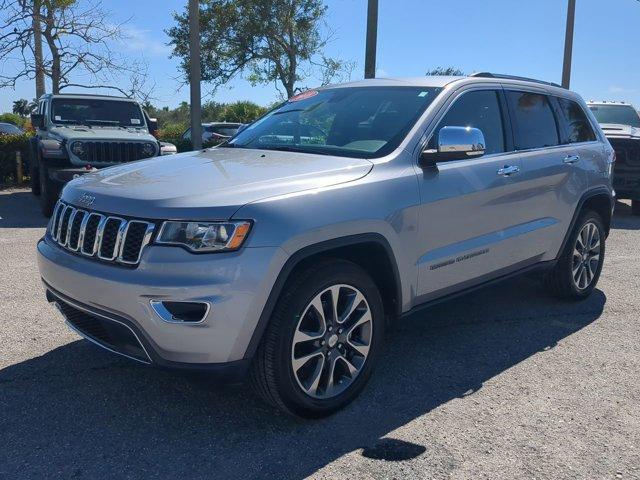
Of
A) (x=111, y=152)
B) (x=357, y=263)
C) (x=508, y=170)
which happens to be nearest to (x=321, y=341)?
(x=357, y=263)

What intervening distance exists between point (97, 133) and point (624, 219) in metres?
8.91

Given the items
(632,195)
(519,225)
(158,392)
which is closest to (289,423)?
(158,392)

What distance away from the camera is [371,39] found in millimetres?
12891

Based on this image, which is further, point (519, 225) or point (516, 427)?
point (519, 225)

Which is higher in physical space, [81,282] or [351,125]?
[351,125]

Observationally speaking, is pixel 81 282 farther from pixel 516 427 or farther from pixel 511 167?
pixel 511 167

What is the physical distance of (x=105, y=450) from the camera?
3.05 m

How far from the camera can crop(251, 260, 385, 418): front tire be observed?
3076mm

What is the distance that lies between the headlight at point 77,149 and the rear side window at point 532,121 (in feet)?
23.3

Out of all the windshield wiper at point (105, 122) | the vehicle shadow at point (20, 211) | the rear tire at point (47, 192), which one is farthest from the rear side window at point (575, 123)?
the windshield wiper at point (105, 122)

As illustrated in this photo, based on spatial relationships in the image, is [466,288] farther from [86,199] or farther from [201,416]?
[86,199]

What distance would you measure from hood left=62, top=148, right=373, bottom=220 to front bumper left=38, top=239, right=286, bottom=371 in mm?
217

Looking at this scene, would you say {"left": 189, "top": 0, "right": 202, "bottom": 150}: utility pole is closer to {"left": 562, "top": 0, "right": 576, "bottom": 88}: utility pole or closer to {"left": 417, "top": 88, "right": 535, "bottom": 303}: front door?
{"left": 417, "top": 88, "right": 535, "bottom": 303}: front door

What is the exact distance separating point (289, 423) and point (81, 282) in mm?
1271
